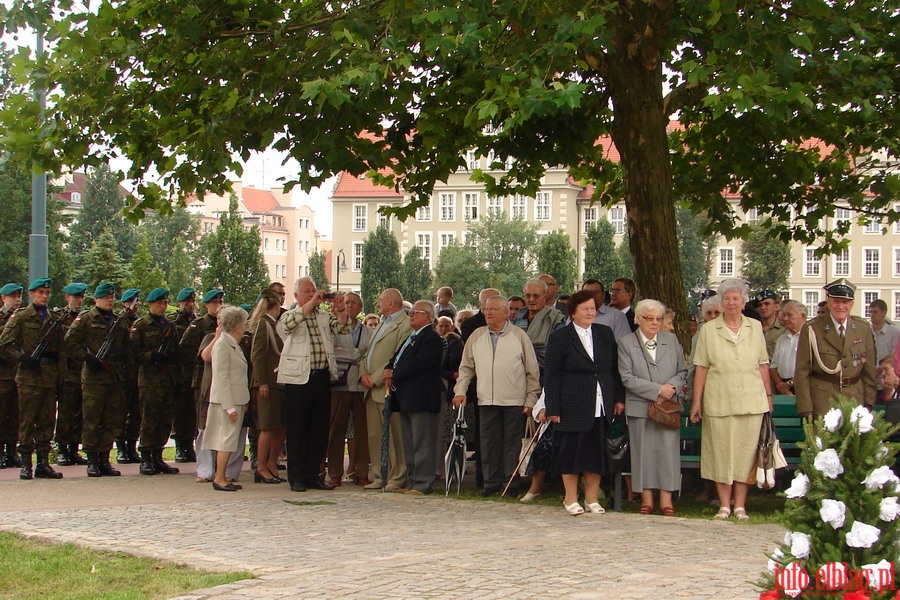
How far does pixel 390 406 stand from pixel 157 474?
3102mm

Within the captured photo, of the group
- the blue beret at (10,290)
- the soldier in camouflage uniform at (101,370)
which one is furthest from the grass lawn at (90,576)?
the blue beret at (10,290)

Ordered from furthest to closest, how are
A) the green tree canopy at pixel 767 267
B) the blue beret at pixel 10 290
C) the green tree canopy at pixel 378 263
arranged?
the green tree canopy at pixel 378 263 < the green tree canopy at pixel 767 267 < the blue beret at pixel 10 290

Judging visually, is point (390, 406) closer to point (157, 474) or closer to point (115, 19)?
point (157, 474)

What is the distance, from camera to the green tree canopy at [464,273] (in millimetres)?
103438

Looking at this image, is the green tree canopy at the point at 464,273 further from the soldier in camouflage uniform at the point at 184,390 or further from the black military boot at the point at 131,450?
the soldier in camouflage uniform at the point at 184,390

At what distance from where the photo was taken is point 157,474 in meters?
14.0

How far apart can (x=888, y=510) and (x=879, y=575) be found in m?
0.28

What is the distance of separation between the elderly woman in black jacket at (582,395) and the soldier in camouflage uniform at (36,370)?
18.9 ft

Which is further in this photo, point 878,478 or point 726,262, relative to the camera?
point 726,262

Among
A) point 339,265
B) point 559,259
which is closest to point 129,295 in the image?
point 339,265

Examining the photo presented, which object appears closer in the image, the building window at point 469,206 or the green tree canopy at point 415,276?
the green tree canopy at point 415,276

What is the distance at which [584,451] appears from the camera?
1097 centimetres

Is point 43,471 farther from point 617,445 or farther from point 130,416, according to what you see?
point 617,445

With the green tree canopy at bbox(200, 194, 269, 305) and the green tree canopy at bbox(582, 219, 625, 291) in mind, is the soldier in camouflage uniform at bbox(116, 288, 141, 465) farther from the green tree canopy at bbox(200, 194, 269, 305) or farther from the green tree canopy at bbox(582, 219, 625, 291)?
the green tree canopy at bbox(200, 194, 269, 305)
